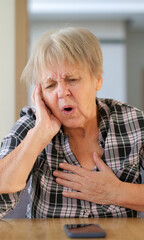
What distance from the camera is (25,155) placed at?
1236 millimetres

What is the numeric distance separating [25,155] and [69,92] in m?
0.29

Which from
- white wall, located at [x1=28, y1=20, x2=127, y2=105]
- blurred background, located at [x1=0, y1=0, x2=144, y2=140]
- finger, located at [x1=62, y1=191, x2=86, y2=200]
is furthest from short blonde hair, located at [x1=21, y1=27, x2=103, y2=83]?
white wall, located at [x1=28, y1=20, x2=127, y2=105]

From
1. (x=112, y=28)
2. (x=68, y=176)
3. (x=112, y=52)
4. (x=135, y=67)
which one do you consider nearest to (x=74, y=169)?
(x=68, y=176)

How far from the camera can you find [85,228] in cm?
94

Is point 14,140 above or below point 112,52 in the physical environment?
below

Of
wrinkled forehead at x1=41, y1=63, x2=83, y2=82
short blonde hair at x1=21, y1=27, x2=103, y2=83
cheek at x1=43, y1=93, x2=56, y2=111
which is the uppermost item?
short blonde hair at x1=21, y1=27, x2=103, y2=83

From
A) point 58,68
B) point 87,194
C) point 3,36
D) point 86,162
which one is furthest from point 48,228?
point 3,36

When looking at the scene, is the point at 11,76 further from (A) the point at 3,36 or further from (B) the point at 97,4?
(B) the point at 97,4

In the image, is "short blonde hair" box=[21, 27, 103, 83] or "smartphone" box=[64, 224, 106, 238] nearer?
"smartphone" box=[64, 224, 106, 238]

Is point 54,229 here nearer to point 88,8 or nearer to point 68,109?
point 68,109

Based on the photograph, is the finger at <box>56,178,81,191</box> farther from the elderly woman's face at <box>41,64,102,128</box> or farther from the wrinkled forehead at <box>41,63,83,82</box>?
the wrinkled forehead at <box>41,63,83,82</box>

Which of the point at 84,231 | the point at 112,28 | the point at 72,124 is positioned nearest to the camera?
the point at 84,231

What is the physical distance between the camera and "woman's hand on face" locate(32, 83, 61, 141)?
4.37ft

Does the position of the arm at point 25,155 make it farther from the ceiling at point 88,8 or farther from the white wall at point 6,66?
the ceiling at point 88,8
